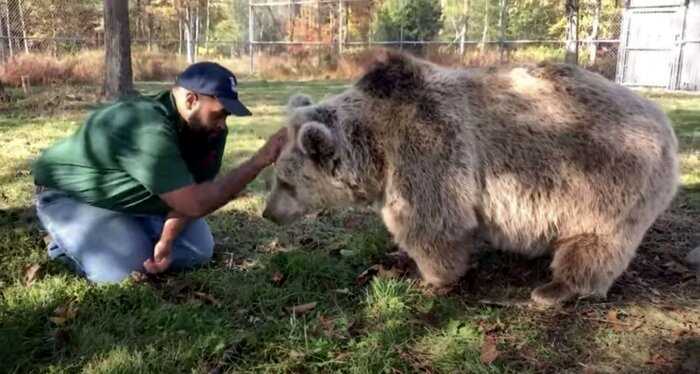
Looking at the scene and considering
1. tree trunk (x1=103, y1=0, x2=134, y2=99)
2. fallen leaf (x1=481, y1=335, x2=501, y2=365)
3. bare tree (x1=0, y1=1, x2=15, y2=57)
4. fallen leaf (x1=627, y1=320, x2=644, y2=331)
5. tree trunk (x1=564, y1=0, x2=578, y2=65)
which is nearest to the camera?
fallen leaf (x1=481, y1=335, x2=501, y2=365)

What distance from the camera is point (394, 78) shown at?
158 inches

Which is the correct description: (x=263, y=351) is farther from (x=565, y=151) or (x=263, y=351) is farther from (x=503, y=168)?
(x=565, y=151)

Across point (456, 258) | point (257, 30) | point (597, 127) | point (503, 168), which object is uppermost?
point (257, 30)

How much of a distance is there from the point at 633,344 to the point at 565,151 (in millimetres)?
1183

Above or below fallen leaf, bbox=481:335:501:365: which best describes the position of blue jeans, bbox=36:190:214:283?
above

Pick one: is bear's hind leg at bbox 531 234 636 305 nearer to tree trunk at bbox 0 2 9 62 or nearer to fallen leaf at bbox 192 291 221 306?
fallen leaf at bbox 192 291 221 306

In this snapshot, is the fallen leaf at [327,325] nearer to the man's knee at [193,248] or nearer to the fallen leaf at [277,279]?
the fallen leaf at [277,279]

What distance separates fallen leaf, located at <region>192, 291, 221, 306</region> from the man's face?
1.10 meters

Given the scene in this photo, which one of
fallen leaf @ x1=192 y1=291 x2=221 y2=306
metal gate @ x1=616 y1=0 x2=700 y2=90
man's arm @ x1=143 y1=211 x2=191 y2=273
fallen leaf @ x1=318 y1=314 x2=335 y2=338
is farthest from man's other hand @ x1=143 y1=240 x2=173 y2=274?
metal gate @ x1=616 y1=0 x2=700 y2=90

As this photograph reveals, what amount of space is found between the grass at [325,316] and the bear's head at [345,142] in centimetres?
52

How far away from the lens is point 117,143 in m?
3.79

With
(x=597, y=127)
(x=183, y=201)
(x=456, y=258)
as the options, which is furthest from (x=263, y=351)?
(x=597, y=127)

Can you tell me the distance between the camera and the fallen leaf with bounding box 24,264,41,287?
13.2 feet

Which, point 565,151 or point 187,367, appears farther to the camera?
point 565,151
